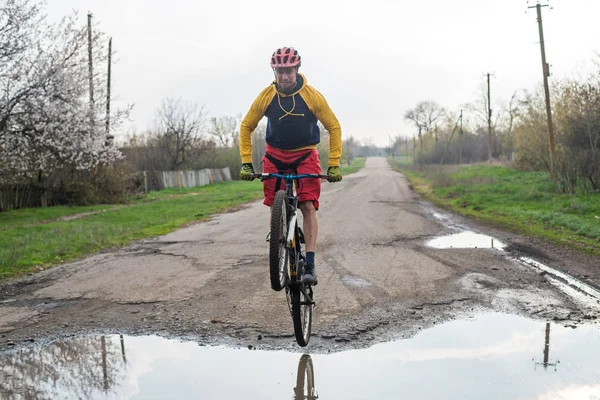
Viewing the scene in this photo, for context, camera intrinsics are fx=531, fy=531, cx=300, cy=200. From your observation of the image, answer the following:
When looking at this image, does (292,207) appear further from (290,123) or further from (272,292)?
(272,292)

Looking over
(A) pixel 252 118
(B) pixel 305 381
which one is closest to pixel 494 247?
(A) pixel 252 118

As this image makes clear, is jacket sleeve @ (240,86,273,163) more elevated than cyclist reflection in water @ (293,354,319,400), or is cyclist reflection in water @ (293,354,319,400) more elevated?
jacket sleeve @ (240,86,273,163)

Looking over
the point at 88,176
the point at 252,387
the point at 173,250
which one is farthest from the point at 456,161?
the point at 252,387

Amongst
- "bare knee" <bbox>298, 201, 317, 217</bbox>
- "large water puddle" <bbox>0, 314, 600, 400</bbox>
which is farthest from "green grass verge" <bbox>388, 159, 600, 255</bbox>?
"bare knee" <bbox>298, 201, 317, 217</bbox>

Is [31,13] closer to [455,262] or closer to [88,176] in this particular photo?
[88,176]

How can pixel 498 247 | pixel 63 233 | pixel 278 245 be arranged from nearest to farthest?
pixel 278 245 < pixel 498 247 < pixel 63 233

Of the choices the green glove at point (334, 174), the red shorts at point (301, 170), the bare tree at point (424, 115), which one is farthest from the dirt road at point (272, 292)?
the bare tree at point (424, 115)

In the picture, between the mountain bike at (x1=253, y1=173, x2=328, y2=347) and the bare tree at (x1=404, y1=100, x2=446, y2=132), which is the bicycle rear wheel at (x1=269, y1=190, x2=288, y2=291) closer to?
the mountain bike at (x1=253, y1=173, x2=328, y2=347)

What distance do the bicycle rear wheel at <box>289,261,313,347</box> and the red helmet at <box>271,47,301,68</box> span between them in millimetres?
1704

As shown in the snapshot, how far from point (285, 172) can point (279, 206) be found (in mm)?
821

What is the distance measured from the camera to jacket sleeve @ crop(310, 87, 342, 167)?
478cm

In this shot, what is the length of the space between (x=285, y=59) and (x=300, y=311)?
7.00 feet

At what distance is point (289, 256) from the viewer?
434cm

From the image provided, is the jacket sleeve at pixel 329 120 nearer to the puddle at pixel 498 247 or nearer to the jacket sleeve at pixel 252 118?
the jacket sleeve at pixel 252 118
